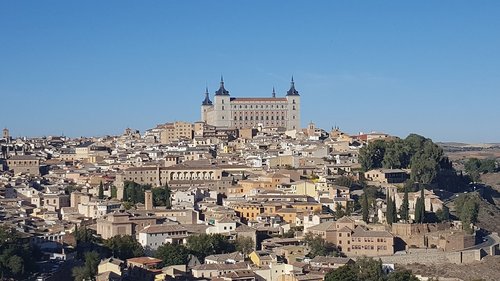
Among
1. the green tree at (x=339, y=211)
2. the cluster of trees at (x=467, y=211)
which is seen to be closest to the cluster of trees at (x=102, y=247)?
the green tree at (x=339, y=211)

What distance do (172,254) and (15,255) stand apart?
16.9ft

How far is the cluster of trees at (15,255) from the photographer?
26.6 metres

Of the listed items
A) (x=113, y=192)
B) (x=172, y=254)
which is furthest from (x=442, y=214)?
(x=113, y=192)

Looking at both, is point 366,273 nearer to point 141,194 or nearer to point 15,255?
point 15,255

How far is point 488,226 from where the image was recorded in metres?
40.5

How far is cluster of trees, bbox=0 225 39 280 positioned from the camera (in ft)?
87.2

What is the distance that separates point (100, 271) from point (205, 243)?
4500 mm

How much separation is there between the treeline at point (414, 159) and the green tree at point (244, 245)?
43.4 ft

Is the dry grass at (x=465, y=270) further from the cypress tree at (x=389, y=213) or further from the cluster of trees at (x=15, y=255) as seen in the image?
the cluster of trees at (x=15, y=255)

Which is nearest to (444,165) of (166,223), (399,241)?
(399,241)

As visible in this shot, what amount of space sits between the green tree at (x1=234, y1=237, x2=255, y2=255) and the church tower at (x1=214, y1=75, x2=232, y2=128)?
117ft

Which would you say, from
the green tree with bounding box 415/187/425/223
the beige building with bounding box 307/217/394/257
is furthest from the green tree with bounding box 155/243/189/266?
the green tree with bounding box 415/187/425/223

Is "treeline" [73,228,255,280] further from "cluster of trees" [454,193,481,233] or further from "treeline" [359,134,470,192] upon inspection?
"treeline" [359,134,470,192]

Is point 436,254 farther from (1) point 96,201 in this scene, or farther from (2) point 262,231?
(1) point 96,201
